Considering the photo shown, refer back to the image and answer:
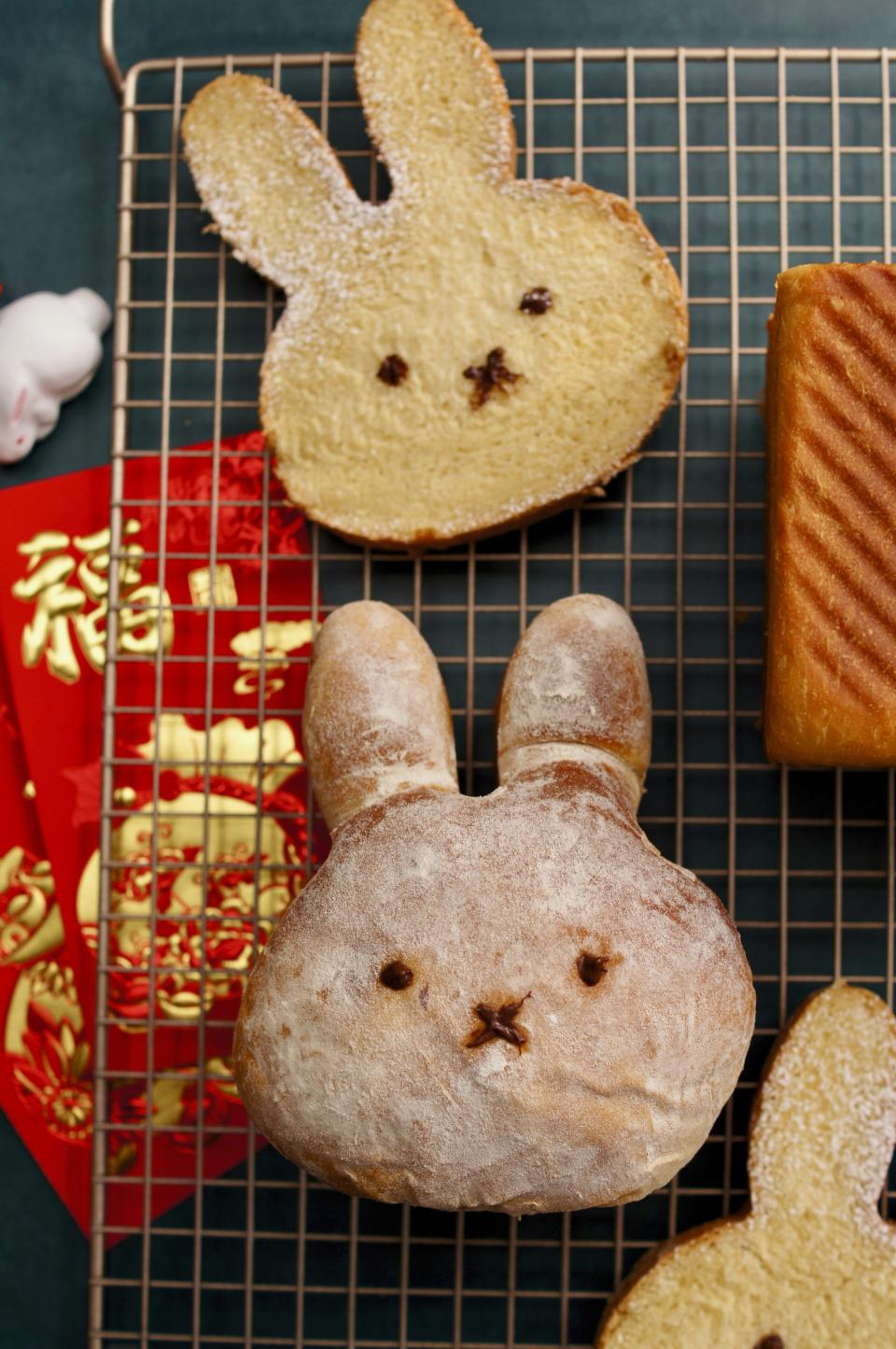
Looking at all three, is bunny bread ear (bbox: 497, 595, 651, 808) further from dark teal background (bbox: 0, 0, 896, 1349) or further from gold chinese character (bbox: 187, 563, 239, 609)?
dark teal background (bbox: 0, 0, 896, 1349)

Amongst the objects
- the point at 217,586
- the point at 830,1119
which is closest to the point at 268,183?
the point at 217,586

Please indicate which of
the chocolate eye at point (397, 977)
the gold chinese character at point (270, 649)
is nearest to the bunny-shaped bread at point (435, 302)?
the gold chinese character at point (270, 649)

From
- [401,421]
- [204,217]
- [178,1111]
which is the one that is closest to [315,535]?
[401,421]

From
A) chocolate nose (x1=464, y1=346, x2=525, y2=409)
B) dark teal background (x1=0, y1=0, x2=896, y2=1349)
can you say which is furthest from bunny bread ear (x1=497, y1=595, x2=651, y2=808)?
dark teal background (x1=0, y1=0, x2=896, y2=1349)

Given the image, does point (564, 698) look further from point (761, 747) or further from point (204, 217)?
point (204, 217)

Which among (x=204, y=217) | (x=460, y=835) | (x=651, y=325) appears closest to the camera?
(x=460, y=835)

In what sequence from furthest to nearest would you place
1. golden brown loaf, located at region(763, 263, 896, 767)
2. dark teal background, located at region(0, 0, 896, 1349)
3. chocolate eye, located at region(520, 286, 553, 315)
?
1. dark teal background, located at region(0, 0, 896, 1349)
2. chocolate eye, located at region(520, 286, 553, 315)
3. golden brown loaf, located at region(763, 263, 896, 767)
